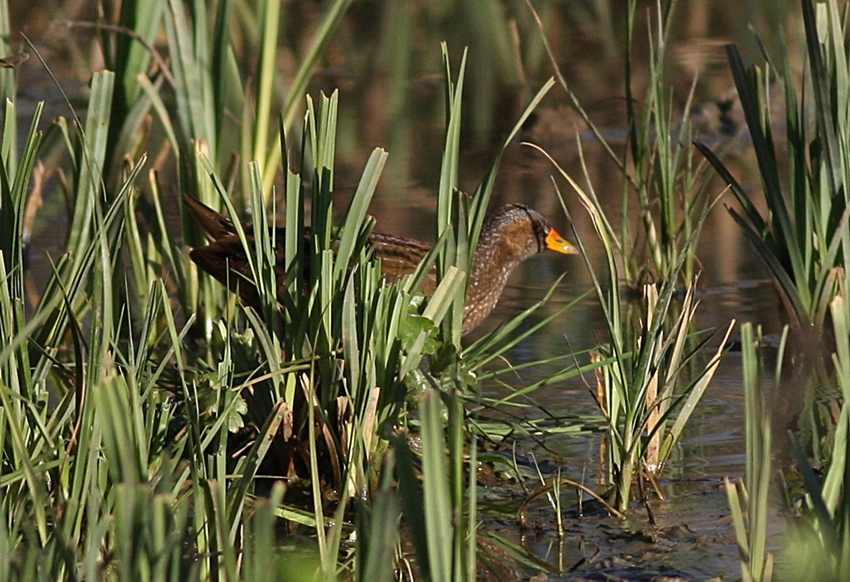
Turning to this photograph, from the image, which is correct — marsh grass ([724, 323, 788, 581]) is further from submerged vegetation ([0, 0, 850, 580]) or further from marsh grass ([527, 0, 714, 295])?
marsh grass ([527, 0, 714, 295])

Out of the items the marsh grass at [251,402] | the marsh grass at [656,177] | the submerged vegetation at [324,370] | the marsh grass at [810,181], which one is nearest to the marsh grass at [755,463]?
the submerged vegetation at [324,370]

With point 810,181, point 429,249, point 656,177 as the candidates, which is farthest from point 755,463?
point 656,177

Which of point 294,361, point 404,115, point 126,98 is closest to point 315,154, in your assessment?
point 294,361

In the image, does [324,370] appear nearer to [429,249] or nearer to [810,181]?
[429,249]

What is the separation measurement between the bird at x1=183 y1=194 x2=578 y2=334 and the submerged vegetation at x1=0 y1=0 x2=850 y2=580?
9cm

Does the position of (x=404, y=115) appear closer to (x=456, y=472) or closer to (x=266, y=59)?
(x=266, y=59)

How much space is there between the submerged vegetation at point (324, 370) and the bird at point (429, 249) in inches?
3.5

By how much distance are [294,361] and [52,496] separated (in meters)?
0.63

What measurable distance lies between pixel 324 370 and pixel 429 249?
1.12 meters

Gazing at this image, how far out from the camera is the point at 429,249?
4219 millimetres

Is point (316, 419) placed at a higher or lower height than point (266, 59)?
lower

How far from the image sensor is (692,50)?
8.72 metres

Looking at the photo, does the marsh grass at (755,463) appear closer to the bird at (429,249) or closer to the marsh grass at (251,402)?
the marsh grass at (251,402)

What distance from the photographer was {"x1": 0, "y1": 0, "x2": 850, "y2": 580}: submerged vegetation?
2.06 metres
